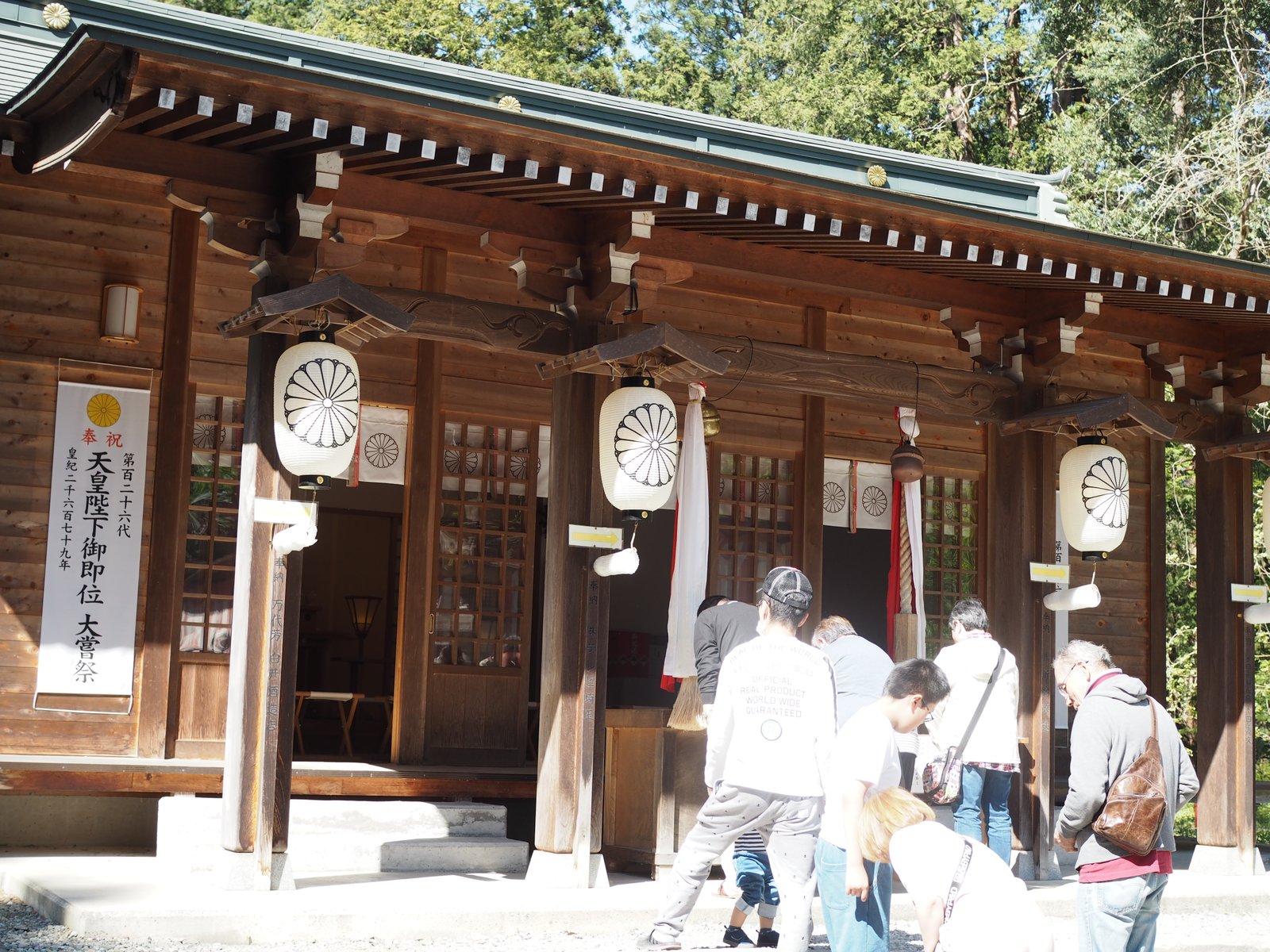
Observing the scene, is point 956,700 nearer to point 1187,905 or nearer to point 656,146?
point 1187,905

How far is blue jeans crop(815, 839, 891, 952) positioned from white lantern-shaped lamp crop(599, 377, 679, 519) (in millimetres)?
2603

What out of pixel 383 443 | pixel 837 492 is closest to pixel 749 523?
pixel 837 492

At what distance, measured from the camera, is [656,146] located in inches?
264

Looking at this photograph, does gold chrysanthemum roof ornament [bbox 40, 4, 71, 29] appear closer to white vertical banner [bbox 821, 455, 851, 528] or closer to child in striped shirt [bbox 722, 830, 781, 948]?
white vertical banner [bbox 821, 455, 851, 528]

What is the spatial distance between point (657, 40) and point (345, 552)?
50.9 ft

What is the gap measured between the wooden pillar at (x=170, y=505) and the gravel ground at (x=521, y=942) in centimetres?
142

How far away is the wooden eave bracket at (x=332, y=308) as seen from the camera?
6.27 metres

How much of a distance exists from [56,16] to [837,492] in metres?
6.46

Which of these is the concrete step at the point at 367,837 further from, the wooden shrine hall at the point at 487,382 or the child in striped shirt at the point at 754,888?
the child in striped shirt at the point at 754,888

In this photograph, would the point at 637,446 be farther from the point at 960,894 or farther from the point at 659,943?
the point at 960,894

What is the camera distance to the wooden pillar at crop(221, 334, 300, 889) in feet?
21.1

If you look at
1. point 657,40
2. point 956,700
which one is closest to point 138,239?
point 956,700

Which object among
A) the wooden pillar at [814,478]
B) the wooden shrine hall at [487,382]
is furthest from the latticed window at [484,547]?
the wooden pillar at [814,478]

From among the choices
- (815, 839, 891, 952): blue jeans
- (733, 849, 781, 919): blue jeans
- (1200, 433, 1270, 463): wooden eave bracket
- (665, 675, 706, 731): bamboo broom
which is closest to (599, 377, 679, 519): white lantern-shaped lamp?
(665, 675, 706, 731): bamboo broom
